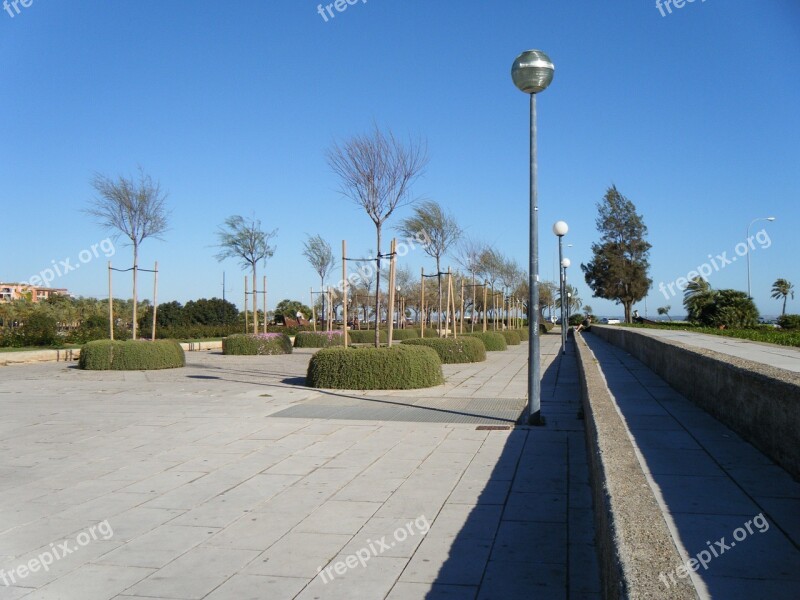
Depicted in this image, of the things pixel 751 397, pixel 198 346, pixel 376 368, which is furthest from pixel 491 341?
pixel 751 397

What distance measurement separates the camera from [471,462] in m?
6.79

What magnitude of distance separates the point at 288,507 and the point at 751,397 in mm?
3674

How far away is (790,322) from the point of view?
31.4 metres

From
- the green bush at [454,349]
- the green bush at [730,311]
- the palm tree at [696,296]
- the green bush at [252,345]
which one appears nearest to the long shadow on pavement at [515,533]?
the green bush at [454,349]

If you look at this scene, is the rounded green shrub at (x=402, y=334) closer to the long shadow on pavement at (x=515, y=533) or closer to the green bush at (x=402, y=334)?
the green bush at (x=402, y=334)

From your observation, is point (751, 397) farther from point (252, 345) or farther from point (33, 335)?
point (33, 335)

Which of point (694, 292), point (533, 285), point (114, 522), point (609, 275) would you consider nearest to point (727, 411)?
point (533, 285)

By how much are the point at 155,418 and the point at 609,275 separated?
5436 centimetres

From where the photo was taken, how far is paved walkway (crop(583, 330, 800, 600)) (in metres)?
2.80

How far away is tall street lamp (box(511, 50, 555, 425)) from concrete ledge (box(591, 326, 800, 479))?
5.94ft

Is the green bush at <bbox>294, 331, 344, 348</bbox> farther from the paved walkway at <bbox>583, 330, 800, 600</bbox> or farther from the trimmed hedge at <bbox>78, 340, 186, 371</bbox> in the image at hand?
the paved walkway at <bbox>583, 330, 800, 600</bbox>

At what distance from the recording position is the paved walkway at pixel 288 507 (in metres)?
3.89

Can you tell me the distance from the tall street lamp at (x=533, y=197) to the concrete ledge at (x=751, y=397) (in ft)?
5.94

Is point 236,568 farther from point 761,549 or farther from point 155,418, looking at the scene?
point 155,418
